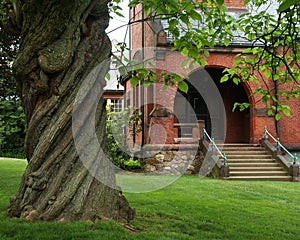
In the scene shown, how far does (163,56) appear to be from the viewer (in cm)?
1337

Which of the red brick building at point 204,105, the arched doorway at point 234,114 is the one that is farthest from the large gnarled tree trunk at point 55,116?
the arched doorway at point 234,114

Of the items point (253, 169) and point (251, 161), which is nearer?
point (253, 169)

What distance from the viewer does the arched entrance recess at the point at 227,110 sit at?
16.3m

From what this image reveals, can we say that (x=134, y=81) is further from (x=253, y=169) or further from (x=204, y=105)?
(x=204, y=105)

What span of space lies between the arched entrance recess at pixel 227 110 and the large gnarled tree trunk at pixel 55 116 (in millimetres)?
12242

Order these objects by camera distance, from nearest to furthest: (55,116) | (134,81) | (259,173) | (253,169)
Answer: (134,81) → (55,116) → (259,173) → (253,169)

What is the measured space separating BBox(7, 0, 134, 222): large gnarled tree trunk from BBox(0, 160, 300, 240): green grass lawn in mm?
243

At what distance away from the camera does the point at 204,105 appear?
54.6ft

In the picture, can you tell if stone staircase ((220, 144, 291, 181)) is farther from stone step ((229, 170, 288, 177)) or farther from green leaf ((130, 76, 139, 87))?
green leaf ((130, 76, 139, 87))

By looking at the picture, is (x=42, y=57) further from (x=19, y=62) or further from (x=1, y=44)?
(x=1, y=44)

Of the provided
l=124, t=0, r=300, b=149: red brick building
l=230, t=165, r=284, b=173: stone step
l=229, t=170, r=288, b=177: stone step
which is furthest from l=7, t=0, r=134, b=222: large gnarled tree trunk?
l=124, t=0, r=300, b=149: red brick building

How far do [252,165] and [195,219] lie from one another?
7.89m

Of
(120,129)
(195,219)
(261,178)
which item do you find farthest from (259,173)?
(195,219)

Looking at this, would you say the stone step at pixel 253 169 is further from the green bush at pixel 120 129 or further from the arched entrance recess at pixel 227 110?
the green bush at pixel 120 129
